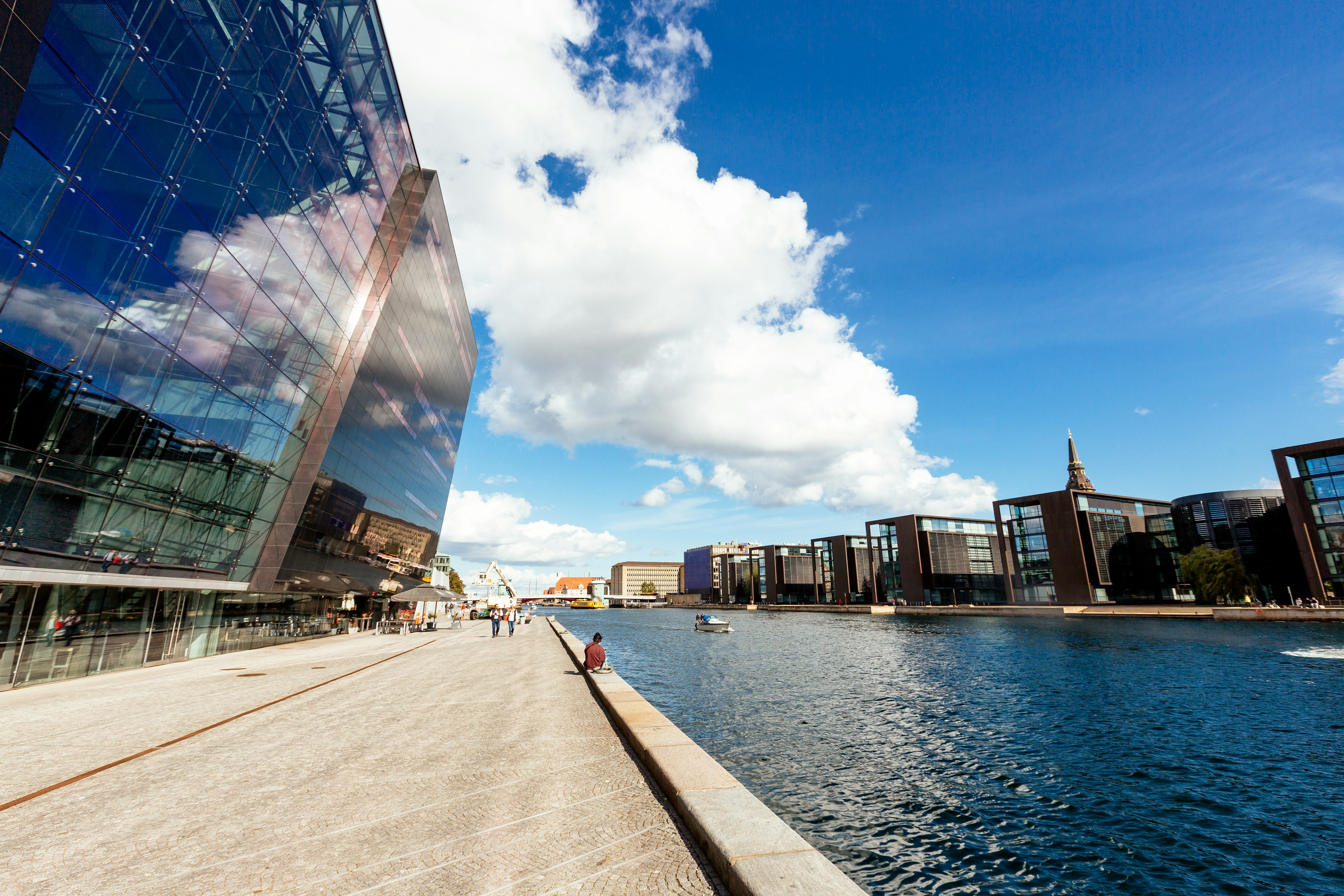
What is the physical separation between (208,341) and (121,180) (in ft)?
22.4

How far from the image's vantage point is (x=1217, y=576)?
6894cm

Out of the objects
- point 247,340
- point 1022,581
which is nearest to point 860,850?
point 247,340

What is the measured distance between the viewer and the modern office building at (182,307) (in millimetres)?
14141

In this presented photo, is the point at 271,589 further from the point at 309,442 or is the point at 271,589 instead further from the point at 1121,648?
the point at 1121,648

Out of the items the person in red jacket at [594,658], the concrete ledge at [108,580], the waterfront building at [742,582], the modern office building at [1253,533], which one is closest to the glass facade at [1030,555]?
the modern office building at [1253,533]

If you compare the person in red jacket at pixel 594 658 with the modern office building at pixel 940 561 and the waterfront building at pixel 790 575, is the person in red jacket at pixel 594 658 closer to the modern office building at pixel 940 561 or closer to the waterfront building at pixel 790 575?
the modern office building at pixel 940 561

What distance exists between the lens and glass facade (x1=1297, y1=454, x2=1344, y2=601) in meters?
59.9

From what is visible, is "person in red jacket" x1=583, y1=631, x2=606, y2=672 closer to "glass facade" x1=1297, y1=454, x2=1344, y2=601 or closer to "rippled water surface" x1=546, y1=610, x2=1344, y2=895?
"rippled water surface" x1=546, y1=610, x2=1344, y2=895

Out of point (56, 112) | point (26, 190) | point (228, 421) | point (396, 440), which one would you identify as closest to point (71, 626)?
point (228, 421)

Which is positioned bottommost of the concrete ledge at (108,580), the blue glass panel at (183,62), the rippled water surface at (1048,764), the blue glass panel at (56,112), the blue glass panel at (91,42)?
the rippled water surface at (1048,764)

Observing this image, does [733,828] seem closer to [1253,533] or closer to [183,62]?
[183,62]

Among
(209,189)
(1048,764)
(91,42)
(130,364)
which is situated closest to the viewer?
(1048,764)

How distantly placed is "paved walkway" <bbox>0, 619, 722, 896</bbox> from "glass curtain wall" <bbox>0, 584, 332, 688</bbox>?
9.84 ft

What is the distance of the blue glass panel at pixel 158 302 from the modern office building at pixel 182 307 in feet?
0.29
